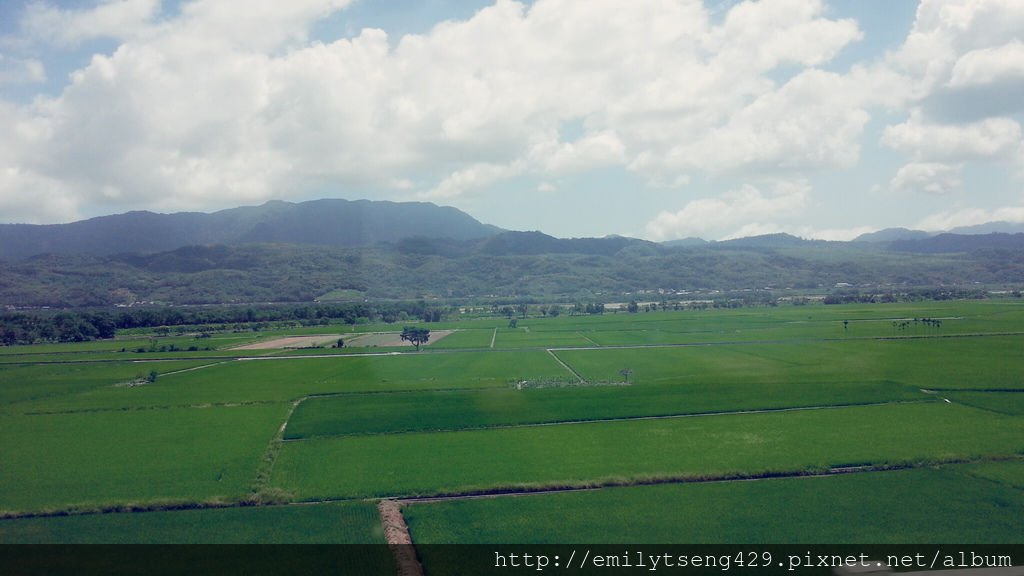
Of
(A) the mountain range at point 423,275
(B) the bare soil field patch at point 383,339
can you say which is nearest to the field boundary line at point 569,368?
(B) the bare soil field patch at point 383,339

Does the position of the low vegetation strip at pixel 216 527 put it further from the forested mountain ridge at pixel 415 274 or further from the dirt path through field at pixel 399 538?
the forested mountain ridge at pixel 415 274

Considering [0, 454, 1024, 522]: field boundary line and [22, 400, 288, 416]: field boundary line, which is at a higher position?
[22, 400, 288, 416]: field boundary line

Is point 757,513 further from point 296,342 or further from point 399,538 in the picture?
point 296,342

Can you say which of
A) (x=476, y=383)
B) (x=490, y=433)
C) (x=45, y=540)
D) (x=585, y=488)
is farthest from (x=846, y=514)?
(x=476, y=383)

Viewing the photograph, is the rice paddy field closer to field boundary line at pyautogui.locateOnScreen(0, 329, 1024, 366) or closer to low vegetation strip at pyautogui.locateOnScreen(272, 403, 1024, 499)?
low vegetation strip at pyautogui.locateOnScreen(272, 403, 1024, 499)

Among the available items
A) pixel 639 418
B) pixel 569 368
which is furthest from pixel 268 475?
pixel 569 368

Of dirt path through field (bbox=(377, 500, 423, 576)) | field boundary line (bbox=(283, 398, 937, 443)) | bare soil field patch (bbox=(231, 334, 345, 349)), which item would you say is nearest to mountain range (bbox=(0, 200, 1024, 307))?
bare soil field patch (bbox=(231, 334, 345, 349))
